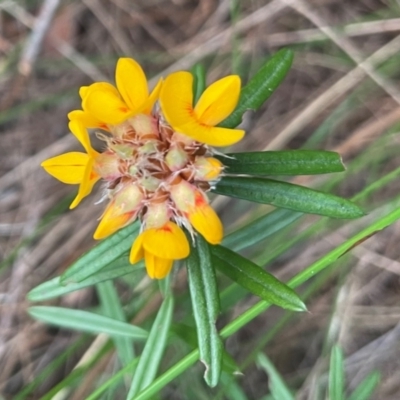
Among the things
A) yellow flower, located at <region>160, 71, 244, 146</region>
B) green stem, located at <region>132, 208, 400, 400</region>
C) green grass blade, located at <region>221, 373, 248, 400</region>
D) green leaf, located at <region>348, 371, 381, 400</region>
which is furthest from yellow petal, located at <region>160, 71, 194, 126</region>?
green leaf, located at <region>348, 371, 381, 400</region>

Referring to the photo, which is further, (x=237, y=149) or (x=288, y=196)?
(x=237, y=149)

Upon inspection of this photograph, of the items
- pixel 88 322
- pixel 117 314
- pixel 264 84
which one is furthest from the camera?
pixel 117 314

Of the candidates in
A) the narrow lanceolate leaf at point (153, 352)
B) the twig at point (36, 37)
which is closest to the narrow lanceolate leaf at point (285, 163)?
the narrow lanceolate leaf at point (153, 352)

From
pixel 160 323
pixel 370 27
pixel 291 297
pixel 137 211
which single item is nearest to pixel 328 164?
pixel 291 297

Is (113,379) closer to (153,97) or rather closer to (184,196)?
(184,196)

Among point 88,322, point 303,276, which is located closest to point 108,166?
point 303,276

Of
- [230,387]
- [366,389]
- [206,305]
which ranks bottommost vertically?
[366,389]

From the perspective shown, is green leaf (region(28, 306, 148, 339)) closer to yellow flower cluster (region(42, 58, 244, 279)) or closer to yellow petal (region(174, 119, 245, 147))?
yellow flower cluster (region(42, 58, 244, 279))

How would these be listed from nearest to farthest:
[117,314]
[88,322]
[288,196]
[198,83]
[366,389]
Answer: [288,196] → [198,83] → [366,389] → [88,322] → [117,314]
